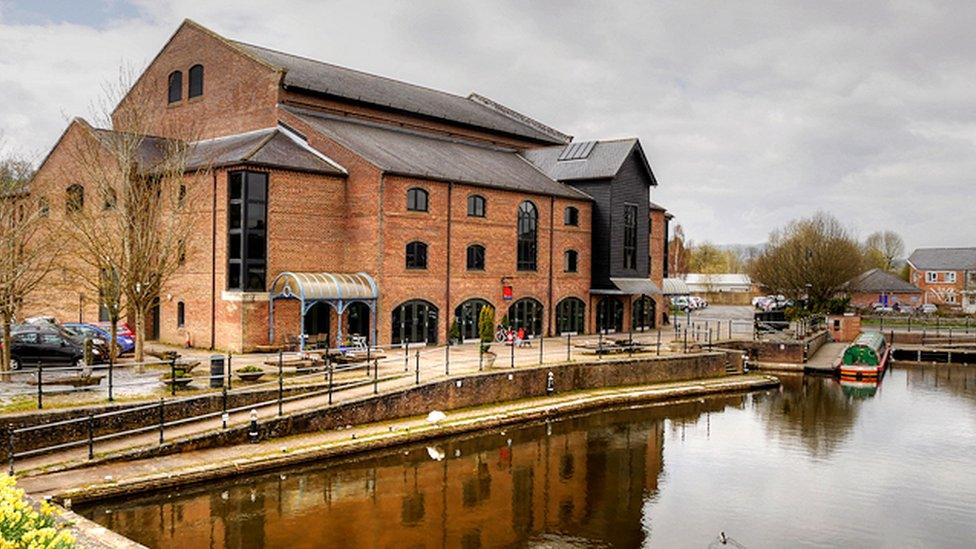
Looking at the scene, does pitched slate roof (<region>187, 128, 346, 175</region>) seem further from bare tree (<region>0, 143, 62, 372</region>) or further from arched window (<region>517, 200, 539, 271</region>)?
arched window (<region>517, 200, 539, 271</region>)

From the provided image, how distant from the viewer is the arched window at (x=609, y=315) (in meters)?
39.0

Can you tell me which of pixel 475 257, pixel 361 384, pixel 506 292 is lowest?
pixel 361 384

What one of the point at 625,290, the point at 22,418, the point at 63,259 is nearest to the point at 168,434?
the point at 22,418

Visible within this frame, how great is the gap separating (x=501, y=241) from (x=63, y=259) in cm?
1741

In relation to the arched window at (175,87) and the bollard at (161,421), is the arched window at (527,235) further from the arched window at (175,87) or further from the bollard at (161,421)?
the bollard at (161,421)

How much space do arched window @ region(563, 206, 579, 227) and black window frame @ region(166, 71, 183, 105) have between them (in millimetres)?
18351

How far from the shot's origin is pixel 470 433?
21.6 metres

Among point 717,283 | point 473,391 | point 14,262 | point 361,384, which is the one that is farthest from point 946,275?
point 14,262

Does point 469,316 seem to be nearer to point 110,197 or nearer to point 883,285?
point 110,197

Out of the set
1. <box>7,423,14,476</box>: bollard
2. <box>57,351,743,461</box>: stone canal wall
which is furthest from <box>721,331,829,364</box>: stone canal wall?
<box>7,423,14,476</box>: bollard

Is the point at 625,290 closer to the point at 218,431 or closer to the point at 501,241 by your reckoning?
the point at 501,241

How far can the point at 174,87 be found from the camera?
34.5m

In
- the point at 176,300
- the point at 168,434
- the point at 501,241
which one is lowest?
the point at 168,434

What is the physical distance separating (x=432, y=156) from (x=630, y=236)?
11.7 meters
